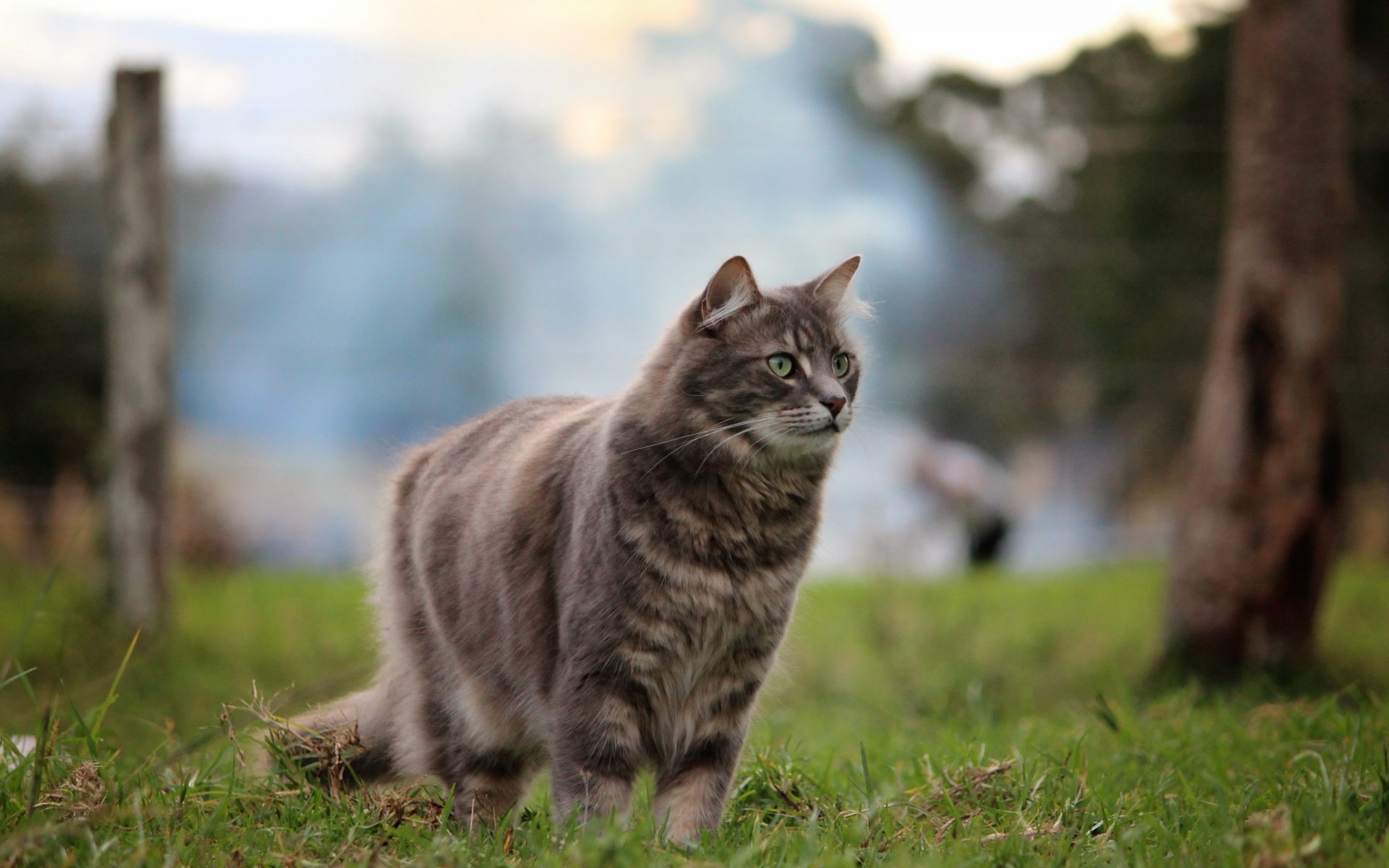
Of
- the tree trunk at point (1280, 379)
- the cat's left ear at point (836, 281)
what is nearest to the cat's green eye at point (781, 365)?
the cat's left ear at point (836, 281)

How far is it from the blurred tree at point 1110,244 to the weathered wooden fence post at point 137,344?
24.1ft

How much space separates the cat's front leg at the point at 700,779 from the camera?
2865 millimetres

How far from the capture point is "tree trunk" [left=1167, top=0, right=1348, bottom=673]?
17.4ft

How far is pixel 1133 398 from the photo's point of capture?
11.7 meters

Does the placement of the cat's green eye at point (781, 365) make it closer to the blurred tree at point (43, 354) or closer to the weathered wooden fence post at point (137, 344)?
the weathered wooden fence post at point (137, 344)

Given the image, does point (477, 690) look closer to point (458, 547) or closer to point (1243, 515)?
point (458, 547)

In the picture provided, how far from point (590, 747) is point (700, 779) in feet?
1.06

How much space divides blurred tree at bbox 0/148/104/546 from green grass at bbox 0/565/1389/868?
185 inches

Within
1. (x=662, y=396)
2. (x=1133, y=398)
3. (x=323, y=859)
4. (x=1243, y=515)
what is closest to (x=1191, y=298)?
(x=1133, y=398)

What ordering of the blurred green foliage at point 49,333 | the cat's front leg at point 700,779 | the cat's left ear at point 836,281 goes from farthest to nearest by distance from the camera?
1. the blurred green foliage at point 49,333
2. the cat's left ear at point 836,281
3. the cat's front leg at point 700,779

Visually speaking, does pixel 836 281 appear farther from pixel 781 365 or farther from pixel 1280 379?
pixel 1280 379

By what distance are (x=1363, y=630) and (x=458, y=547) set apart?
577 centimetres

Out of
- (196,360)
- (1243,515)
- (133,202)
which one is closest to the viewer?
(1243,515)

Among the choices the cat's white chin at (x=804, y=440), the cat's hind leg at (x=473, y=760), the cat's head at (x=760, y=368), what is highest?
the cat's head at (x=760, y=368)
